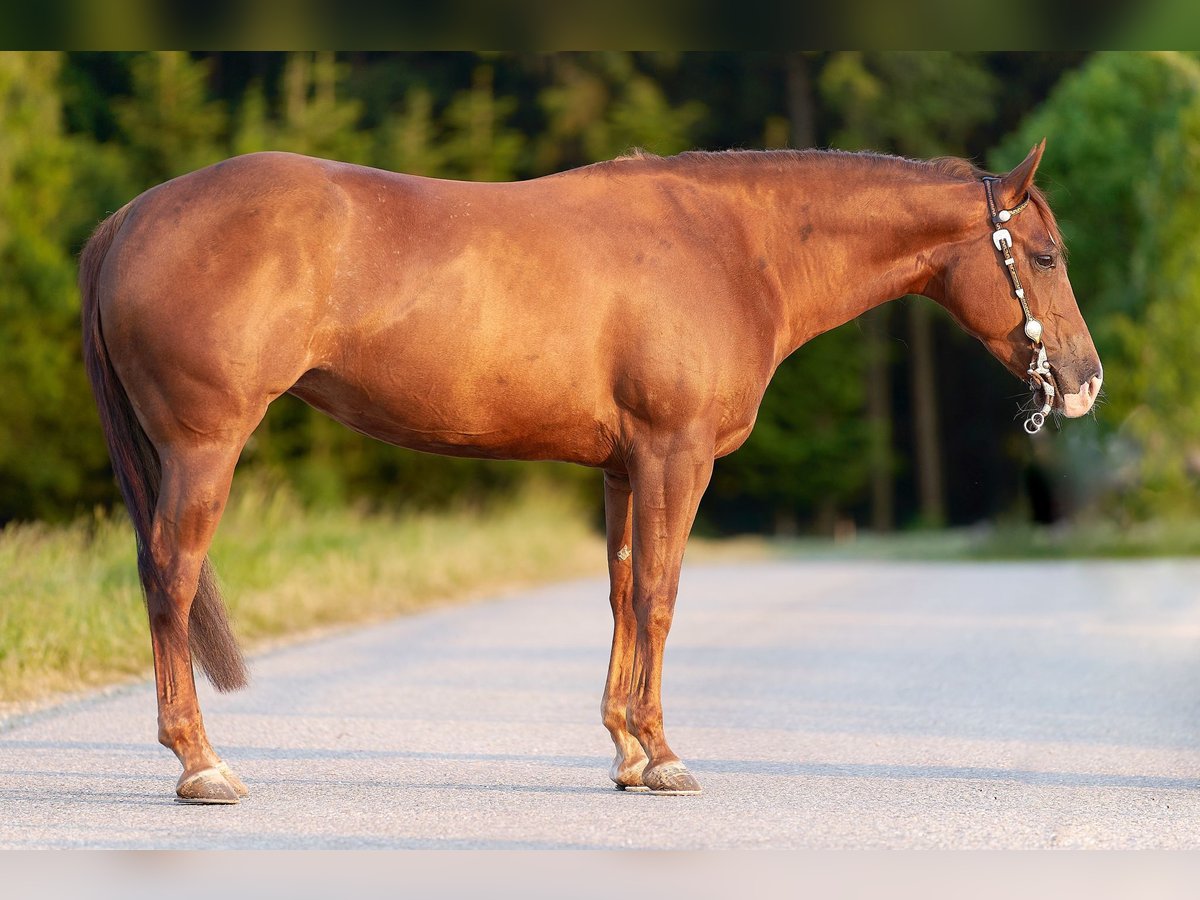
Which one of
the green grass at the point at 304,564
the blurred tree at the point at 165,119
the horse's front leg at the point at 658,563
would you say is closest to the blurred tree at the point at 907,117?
the green grass at the point at 304,564

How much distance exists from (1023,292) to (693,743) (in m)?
2.53

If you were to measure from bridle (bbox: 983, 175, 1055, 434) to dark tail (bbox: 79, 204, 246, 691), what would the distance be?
10.3 ft

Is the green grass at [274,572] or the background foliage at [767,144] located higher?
the background foliage at [767,144]

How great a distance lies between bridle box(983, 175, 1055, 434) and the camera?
22.1 feet

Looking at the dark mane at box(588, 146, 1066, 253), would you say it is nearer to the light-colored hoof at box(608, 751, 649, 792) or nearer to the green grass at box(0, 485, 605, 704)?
the light-colored hoof at box(608, 751, 649, 792)

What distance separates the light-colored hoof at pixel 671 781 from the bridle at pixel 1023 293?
6.10 feet

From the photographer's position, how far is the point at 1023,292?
678 cm

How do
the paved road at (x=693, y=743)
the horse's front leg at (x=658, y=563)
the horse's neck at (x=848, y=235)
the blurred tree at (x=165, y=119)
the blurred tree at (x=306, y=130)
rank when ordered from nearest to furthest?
the paved road at (x=693, y=743)
the horse's front leg at (x=658, y=563)
the horse's neck at (x=848, y=235)
the blurred tree at (x=306, y=130)
the blurred tree at (x=165, y=119)

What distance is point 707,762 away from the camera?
732cm

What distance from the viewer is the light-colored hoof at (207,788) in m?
6.09

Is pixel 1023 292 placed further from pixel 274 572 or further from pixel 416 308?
pixel 274 572

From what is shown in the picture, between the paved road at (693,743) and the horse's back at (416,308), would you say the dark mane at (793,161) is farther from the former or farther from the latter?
the paved road at (693,743)

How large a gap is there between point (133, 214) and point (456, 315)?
1.21m

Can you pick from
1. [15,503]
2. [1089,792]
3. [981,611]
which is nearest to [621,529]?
[1089,792]
